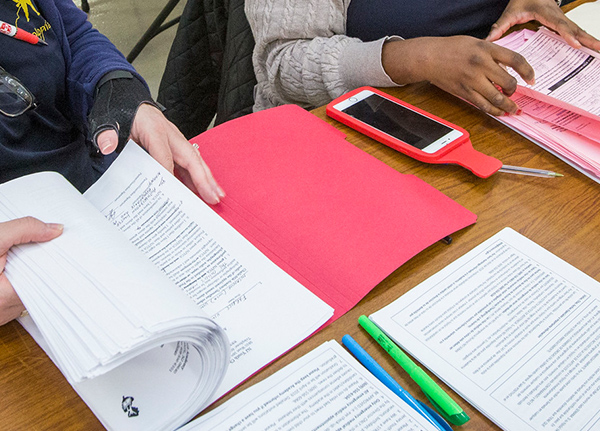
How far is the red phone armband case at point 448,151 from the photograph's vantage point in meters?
0.69

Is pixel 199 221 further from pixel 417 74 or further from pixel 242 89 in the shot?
pixel 242 89

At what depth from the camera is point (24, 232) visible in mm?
439

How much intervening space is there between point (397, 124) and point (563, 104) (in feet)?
0.83

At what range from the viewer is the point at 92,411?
432mm

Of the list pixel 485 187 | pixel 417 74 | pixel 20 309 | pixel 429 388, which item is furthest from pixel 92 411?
pixel 417 74

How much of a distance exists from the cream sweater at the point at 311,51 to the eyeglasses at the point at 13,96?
0.43 m

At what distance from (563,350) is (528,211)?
0.71 ft

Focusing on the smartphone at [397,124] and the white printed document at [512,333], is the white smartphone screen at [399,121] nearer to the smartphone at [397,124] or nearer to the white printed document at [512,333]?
the smartphone at [397,124]

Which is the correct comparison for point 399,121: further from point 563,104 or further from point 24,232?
point 24,232

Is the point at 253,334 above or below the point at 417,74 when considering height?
below

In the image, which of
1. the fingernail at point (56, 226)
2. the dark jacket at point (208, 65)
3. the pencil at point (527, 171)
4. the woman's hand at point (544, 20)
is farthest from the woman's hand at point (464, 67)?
the fingernail at point (56, 226)

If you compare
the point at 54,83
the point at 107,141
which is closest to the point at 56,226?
the point at 107,141

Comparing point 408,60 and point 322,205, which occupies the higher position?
point 408,60

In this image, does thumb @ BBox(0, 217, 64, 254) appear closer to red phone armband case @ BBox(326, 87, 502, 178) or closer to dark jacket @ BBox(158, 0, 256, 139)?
red phone armband case @ BBox(326, 87, 502, 178)
